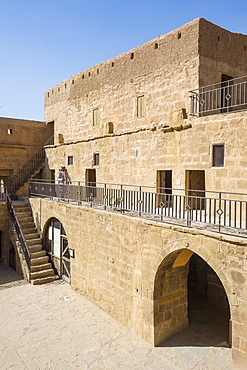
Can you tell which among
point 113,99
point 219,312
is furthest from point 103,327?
point 113,99

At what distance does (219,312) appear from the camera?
1084 centimetres

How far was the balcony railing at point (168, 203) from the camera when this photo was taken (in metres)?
7.22

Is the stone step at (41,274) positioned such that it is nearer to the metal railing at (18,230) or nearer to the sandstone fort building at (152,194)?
the sandstone fort building at (152,194)

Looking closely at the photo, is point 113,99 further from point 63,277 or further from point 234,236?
point 234,236

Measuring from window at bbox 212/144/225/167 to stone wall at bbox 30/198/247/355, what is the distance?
3028 millimetres

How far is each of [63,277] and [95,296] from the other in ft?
9.94

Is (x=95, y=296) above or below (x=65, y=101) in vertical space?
below

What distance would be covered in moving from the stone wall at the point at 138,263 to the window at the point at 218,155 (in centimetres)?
303

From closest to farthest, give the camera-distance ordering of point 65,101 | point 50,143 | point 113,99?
point 113,99
point 65,101
point 50,143

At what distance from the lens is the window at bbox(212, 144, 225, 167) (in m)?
9.55

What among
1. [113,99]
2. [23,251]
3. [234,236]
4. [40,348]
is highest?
[113,99]

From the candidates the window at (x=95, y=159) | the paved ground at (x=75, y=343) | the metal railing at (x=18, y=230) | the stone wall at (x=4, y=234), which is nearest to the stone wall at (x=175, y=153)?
the window at (x=95, y=159)

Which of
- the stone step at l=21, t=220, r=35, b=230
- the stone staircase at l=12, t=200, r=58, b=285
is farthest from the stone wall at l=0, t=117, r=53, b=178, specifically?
the stone step at l=21, t=220, r=35, b=230

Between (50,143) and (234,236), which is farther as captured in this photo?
(50,143)
